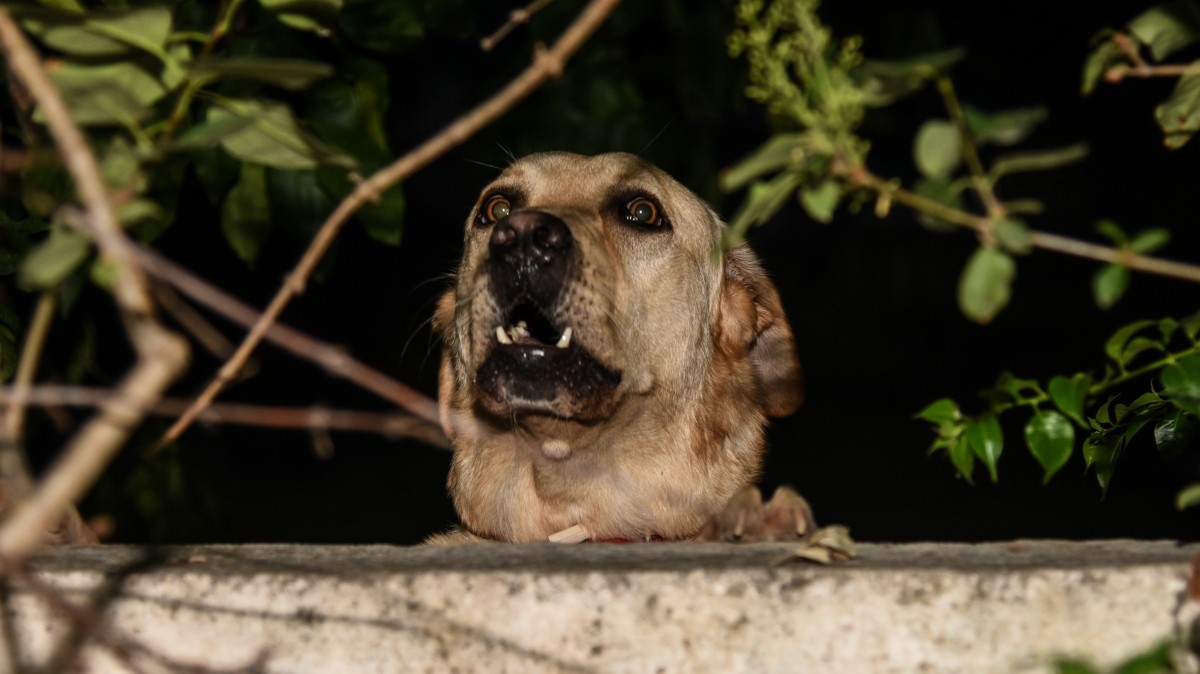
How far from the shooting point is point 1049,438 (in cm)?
187

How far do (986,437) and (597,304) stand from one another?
1502 mm

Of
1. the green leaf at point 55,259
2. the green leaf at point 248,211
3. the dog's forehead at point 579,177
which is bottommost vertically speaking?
the dog's forehead at point 579,177

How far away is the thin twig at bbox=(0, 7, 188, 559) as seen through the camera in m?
1.30

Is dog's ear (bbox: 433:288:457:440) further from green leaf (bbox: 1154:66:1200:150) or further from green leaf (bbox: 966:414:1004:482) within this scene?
green leaf (bbox: 1154:66:1200:150)

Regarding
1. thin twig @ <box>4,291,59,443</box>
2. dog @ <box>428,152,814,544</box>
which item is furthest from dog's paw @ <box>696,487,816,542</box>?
thin twig @ <box>4,291,59,443</box>

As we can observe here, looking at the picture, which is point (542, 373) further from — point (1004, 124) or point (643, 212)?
point (1004, 124)

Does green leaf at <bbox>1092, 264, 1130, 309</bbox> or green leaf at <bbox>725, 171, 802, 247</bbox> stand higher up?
green leaf at <bbox>725, 171, 802, 247</bbox>

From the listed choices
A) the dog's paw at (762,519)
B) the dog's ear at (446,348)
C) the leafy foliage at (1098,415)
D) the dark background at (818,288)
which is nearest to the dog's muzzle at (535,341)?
the dark background at (818,288)

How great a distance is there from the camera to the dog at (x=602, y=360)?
325cm

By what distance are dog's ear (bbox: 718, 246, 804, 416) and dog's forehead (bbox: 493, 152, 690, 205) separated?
13.9 inches

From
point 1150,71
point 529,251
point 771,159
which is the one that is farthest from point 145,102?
point 529,251

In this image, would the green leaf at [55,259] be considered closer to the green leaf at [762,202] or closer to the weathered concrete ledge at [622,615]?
the weathered concrete ledge at [622,615]

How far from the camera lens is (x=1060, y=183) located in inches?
480

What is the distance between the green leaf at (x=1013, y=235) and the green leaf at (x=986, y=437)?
48 cm
